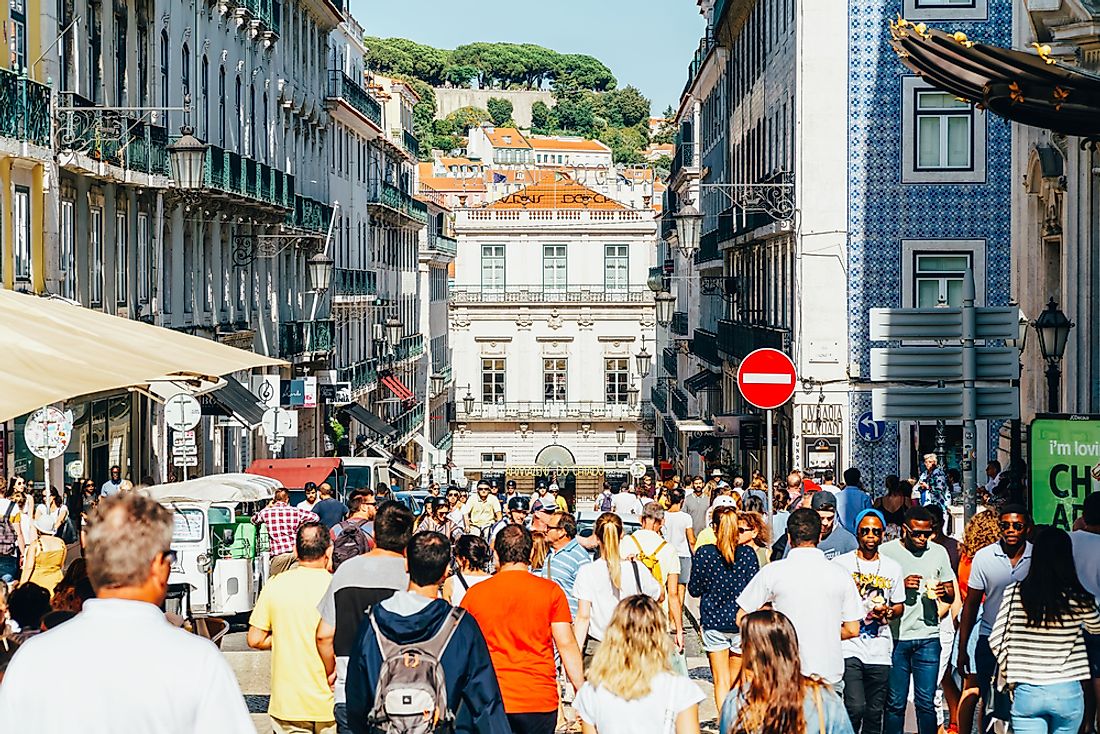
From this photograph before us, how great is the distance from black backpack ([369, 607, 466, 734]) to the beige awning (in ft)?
5.54

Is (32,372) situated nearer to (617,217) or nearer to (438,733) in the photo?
(438,733)

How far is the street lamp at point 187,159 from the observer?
28.1m

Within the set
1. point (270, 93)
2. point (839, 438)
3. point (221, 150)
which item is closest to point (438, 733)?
point (839, 438)

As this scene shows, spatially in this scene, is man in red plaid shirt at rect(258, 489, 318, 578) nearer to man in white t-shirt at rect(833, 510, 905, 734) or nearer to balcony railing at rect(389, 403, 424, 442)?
man in white t-shirt at rect(833, 510, 905, 734)

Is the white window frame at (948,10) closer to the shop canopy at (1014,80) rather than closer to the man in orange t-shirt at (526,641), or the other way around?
the shop canopy at (1014,80)

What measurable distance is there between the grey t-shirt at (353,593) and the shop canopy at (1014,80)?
7.29 m

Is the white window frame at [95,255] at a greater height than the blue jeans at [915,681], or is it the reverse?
the white window frame at [95,255]

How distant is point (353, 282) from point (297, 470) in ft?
91.1

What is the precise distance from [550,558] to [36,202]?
1402 cm

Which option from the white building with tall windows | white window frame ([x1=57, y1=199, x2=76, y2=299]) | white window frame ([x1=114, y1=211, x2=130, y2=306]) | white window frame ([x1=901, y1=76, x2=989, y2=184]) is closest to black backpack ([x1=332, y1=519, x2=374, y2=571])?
white window frame ([x1=57, y1=199, x2=76, y2=299])

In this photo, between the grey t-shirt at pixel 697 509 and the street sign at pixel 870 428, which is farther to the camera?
the street sign at pixel 870 428

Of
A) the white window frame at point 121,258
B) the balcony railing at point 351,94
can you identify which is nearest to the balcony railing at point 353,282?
the balcony railing at point 351,94

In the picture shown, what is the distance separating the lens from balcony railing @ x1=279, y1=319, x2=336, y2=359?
143 feet

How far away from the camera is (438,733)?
716 cm
